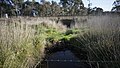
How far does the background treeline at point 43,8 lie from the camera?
4319 centimetres

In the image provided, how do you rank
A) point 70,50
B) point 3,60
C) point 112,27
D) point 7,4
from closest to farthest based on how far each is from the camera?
point 3,60, point 112,27, point 70,50, point 7,4

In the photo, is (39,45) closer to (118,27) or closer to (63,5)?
(118,27)

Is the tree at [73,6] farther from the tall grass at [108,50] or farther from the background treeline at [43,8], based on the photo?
the tall grass at [108,50]

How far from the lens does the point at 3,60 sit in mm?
4969

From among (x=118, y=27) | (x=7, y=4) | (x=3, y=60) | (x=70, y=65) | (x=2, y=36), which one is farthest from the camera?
(x=7, y=4)

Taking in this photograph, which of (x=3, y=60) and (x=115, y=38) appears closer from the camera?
(x=3, y=60)

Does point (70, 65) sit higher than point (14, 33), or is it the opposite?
point (14, 33)

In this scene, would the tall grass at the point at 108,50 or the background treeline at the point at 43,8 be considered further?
the background treeline at the point at 43,8

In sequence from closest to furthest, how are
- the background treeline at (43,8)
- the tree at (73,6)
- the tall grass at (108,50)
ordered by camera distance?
the tall grass at (108,50) → the background treeline at (43,8) → the tree at (73,6)

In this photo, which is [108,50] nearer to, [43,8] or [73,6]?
[43,8]

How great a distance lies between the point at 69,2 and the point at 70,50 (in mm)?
41791

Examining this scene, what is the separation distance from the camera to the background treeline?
142ft

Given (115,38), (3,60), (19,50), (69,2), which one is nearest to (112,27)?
(115,38)

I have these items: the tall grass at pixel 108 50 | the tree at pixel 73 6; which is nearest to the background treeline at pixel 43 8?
the tree at pixel 73 6
